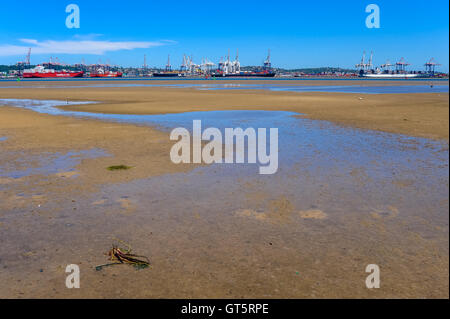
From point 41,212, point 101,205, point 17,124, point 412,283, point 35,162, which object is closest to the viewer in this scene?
point 412,283

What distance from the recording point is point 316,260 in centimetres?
624

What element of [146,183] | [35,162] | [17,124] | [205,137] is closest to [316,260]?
[146,183]

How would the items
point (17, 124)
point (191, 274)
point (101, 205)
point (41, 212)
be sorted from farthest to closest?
point (17, 124) → point (101, 205) → point (41, 212) → point (191, 274)

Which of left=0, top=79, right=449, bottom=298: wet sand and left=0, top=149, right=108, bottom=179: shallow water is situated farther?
left=0, top=149, right=108, bottom=179: shallow water

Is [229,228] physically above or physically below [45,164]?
below

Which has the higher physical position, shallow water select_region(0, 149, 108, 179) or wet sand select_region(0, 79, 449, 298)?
shallow water select_region(0, 149, 108, 179)

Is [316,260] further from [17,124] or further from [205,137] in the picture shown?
[17,124]

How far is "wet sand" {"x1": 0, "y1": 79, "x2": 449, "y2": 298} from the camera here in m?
5.50

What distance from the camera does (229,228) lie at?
764 cm

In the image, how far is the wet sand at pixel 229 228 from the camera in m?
5.50

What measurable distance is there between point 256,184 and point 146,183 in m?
3.28

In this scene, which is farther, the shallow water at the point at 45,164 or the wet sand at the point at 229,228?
the shallow water at the point at 45,164

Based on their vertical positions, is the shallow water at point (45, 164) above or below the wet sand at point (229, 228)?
above

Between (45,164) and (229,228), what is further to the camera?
(45,164)
